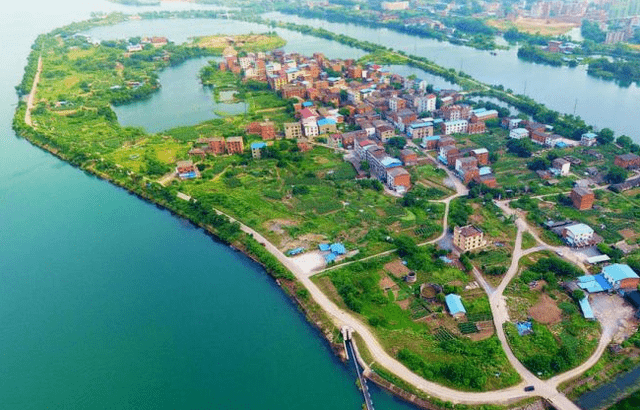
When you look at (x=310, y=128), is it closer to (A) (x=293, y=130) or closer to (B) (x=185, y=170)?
(A) (x=293, y=130)

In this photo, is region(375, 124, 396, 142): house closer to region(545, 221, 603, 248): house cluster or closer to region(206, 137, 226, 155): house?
region(206, 137, 226, 155): house

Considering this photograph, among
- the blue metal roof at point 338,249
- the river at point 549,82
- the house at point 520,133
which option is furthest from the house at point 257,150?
the river at point 549,82

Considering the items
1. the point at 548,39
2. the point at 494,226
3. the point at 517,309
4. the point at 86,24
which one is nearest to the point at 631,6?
the point at 548,39

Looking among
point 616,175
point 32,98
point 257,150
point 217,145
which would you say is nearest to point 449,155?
point 616,175

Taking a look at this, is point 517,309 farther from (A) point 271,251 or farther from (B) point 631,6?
(B) point 631,6

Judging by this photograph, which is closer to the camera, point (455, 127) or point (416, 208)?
point (416, 208)

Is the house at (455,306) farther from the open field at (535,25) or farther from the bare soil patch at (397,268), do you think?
the open field at (535,25)
